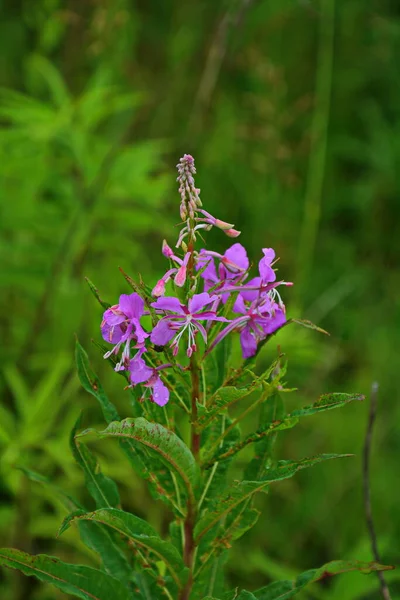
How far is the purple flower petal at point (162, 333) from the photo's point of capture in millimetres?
1112

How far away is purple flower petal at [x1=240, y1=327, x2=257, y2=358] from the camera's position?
1207 mm

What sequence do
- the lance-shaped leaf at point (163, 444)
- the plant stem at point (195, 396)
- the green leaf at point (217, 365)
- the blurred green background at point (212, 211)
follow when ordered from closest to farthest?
1. the lance-shaped leaf at point (163, 444)
2. the plant stem at point (195, 396)
3. the green leaf at point (217, 365)
4. the blurred green background at point (212, 211)

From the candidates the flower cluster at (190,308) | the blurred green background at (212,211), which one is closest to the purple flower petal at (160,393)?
the flower cluster at (190,308)

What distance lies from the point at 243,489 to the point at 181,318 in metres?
0.28

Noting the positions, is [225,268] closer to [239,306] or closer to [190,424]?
[239,306]

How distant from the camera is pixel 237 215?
13.4 feet

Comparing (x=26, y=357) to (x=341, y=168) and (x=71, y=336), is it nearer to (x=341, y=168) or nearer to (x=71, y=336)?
(x=71, y=336)

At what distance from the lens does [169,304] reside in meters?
1.09

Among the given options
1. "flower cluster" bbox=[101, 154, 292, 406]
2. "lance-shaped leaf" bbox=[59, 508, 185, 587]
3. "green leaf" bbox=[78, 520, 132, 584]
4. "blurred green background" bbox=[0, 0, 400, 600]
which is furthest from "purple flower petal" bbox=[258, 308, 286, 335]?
"blurred green background" bbox=[0, 0, 400, 600]

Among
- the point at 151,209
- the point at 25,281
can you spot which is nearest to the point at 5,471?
the point at 25,281

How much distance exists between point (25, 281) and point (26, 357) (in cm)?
31

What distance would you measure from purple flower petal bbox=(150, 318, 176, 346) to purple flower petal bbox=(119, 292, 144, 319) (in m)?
0.03

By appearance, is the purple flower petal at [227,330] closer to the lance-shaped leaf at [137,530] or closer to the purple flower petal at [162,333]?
the purple flower petal at [162,333]

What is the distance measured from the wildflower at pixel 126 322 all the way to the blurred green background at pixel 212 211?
1.51 ft
